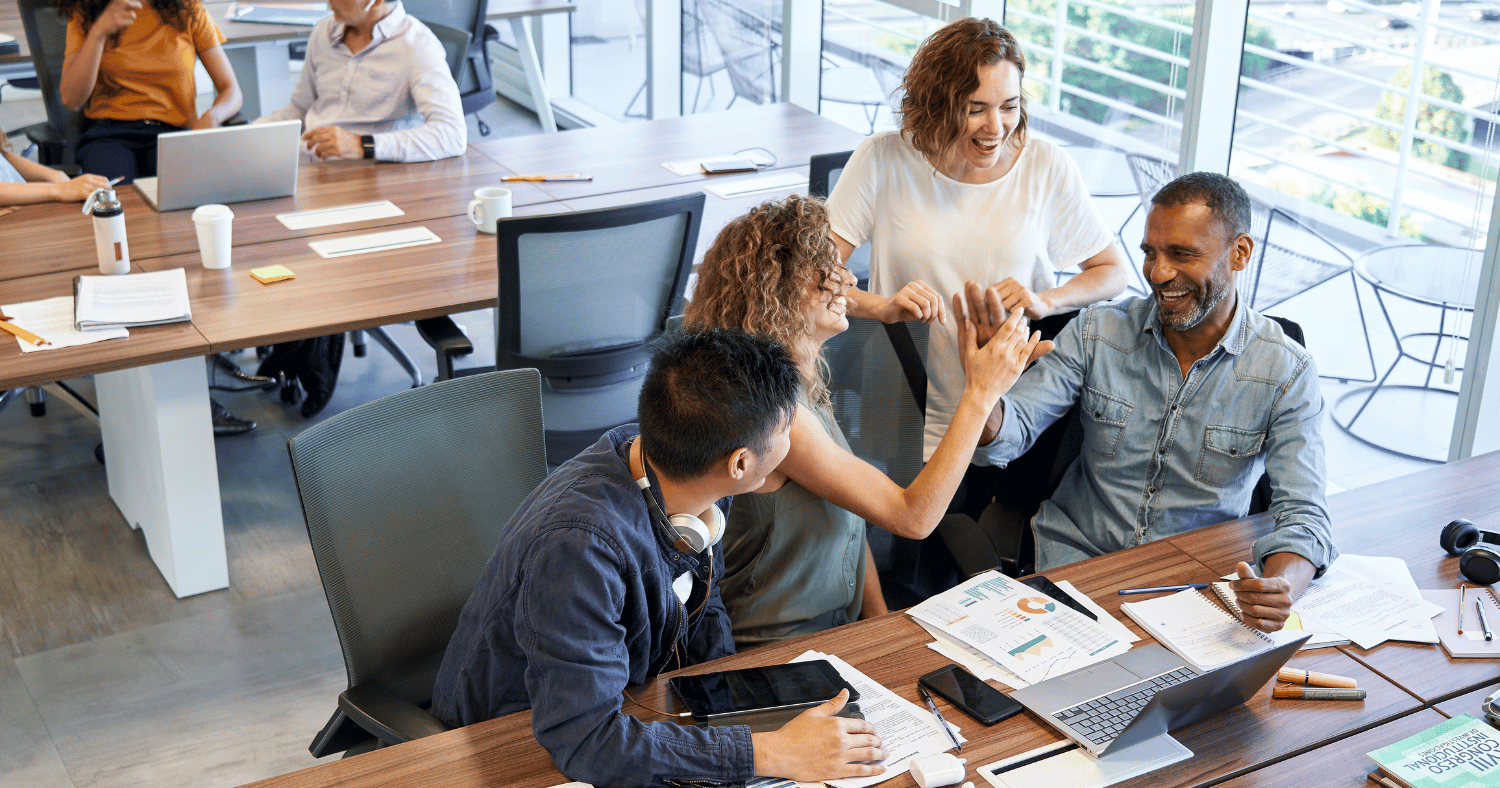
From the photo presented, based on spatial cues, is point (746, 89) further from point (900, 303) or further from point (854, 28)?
point (900, 303)

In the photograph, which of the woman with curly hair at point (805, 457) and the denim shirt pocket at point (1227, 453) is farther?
the denim shirt pocket at point (1227, 453)

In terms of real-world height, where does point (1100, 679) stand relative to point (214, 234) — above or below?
below

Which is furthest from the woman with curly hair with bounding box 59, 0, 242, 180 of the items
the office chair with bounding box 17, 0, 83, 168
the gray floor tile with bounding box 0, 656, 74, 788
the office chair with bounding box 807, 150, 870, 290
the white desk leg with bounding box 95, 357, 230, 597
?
the office chair with bounding box 807, 150, 870, 290

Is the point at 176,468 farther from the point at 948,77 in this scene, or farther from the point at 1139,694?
the point at 1139,694

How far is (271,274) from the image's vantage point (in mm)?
3178

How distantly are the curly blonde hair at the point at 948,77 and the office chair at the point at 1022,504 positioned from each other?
23.8 inches

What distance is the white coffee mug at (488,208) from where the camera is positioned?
3449mm

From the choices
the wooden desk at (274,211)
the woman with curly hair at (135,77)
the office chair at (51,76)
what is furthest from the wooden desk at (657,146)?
the office chair at (51,76)

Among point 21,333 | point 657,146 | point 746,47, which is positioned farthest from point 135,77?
point 746,47

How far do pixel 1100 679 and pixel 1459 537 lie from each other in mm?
782

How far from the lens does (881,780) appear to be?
5.15ft

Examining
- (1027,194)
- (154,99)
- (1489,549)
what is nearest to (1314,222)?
(1027,194)

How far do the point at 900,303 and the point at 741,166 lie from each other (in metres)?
1.80

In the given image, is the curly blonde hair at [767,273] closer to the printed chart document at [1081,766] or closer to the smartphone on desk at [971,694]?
the smartphone on desk at [971,694]
